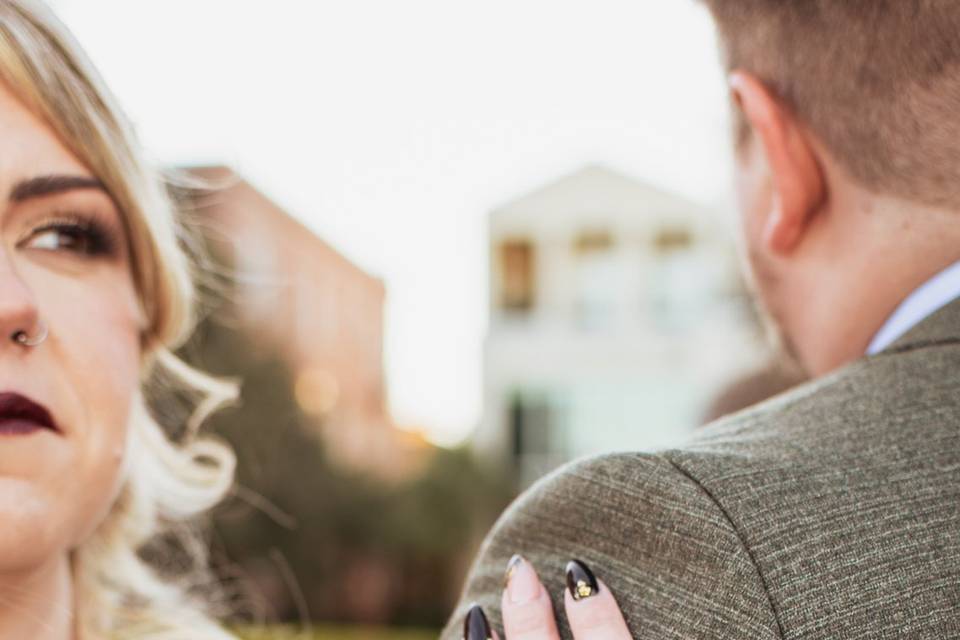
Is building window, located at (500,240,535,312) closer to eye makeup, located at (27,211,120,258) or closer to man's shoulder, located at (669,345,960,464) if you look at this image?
eye makeup, located at (27,211,120,258)

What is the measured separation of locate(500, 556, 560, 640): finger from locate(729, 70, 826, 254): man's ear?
0.69m

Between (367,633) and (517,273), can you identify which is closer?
(367,633)

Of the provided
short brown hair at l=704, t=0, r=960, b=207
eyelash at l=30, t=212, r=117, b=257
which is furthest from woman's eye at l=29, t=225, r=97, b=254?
short brown hair at l=704, t=0, r=960, b=207

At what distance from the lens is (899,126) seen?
4.90 ft

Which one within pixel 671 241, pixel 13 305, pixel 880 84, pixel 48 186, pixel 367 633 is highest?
pixel 880 84

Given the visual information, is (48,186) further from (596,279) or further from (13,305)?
(596,279)

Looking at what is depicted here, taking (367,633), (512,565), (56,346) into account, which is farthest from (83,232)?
(367,633)

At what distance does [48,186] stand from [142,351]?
529mm

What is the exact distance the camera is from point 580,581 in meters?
1.34

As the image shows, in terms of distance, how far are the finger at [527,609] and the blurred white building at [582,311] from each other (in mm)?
22591

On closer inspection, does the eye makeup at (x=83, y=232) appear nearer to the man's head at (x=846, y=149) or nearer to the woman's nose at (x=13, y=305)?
the woman's nose at (x=13, y=305)

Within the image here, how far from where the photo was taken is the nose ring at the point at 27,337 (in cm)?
164

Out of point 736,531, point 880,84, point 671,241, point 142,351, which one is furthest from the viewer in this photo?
point 671,241

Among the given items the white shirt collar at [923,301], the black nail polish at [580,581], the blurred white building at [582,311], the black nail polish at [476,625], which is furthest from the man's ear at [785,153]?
the blurred white building at [582,311]
